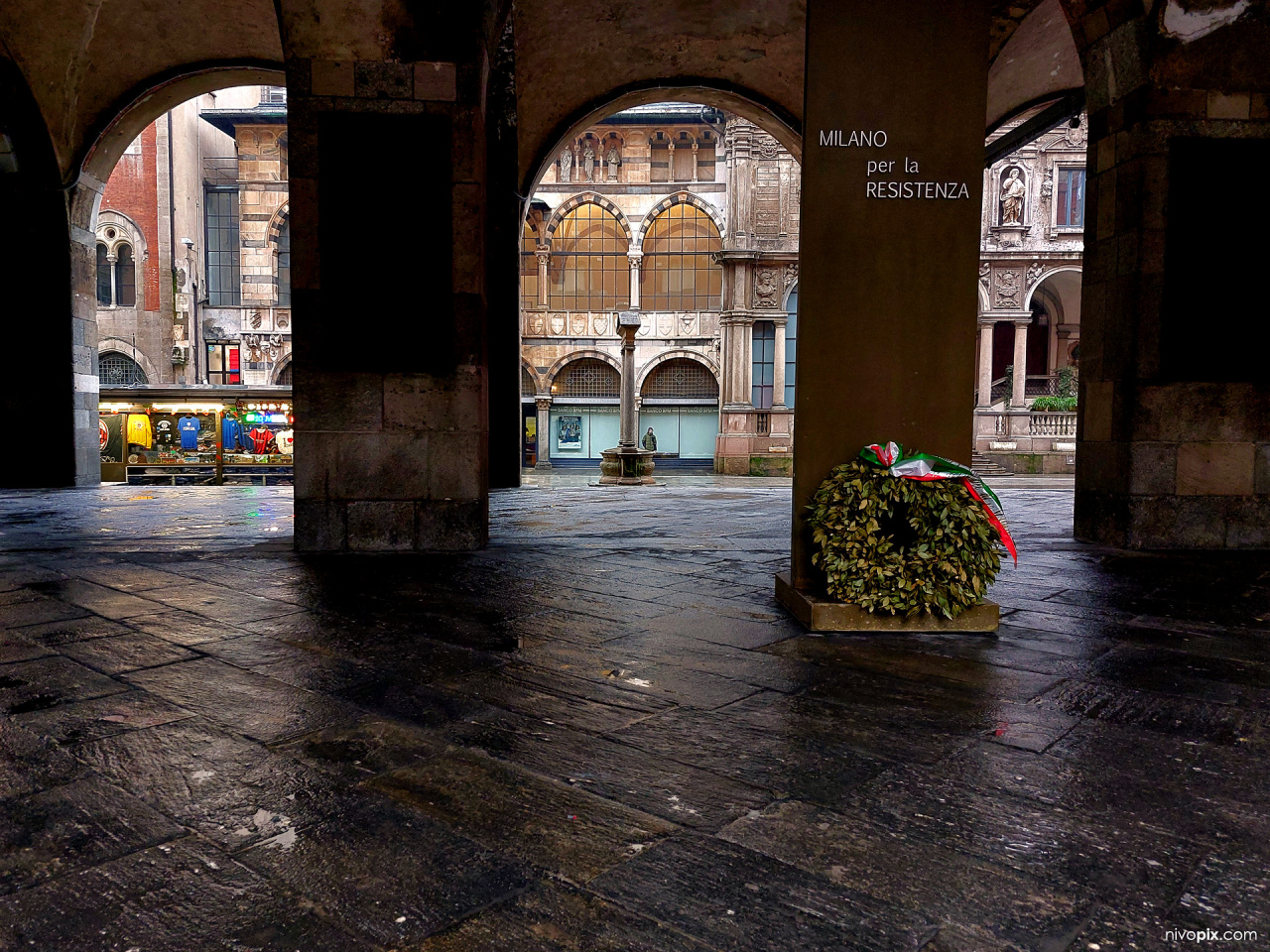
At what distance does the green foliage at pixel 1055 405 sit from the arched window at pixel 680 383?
34.4 ft

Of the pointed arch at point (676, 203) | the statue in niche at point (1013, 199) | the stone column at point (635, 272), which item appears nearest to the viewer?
the statue in niche at point (1013, 199)

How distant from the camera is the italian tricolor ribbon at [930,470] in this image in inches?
156

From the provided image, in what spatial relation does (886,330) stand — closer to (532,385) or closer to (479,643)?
(479,643)

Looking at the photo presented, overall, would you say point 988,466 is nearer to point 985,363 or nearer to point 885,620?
point 985,363

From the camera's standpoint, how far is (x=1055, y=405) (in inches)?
1037

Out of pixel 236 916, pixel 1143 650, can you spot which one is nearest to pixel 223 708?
pixel 236 916

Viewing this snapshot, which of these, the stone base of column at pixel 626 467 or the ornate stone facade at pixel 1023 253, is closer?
the stone base of column at pixel 626 467

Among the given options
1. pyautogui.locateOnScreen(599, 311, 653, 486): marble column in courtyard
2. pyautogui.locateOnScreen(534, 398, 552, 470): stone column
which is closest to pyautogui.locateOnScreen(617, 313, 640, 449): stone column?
pyautogui.locateOnScreen(599, 311, 653, 486): marble column in courtyard

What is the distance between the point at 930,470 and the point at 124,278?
3152cm

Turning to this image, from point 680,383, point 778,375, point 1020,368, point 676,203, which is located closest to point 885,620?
point 778,375

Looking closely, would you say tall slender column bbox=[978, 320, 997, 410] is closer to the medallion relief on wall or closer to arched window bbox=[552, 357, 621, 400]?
the medallion relief on wall

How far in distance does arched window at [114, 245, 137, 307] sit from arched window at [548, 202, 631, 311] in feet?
45.7

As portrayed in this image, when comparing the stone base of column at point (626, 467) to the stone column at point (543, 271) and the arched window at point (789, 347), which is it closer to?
the arched window at point (789, 347)

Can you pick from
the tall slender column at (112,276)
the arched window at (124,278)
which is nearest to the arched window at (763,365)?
the arched window at (124,278)
